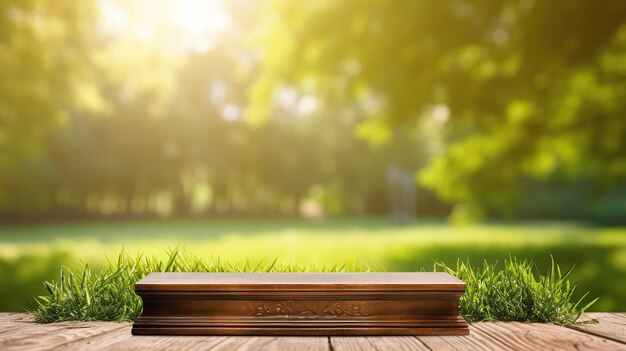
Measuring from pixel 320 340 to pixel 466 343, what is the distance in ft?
1.88

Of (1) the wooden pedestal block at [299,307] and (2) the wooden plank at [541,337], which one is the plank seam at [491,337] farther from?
(1) the wooden pedestal block at [299,307]

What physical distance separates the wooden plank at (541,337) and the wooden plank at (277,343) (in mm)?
727

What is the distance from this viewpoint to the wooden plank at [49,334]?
239cm

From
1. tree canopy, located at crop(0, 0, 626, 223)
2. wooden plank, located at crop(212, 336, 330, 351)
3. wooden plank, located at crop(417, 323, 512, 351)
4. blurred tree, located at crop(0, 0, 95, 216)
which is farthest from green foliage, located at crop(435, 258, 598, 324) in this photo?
blurred tree, located at crop(0, 0, 95, 216)

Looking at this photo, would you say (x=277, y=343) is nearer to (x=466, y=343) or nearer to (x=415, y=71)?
(x=466, y=343)

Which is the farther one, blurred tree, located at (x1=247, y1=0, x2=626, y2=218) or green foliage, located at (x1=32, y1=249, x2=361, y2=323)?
blurred tree, located at (x1=247, y1=0, x2=626, y2=218)

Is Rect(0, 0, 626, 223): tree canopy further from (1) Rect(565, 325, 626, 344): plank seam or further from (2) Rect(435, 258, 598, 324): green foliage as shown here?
(1) Rect(565, 325, 626, 344): plank seam

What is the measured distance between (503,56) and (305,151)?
25.3 m

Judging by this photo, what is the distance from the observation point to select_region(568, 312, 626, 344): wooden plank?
103 inches

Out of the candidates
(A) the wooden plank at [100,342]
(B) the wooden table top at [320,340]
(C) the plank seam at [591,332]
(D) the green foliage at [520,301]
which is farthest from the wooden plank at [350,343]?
(C) the plank seam at [591,332]

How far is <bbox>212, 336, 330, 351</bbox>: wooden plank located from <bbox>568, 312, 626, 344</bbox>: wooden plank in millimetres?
1168

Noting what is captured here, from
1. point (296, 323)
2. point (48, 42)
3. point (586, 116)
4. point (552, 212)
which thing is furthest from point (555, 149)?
point (552, 212)

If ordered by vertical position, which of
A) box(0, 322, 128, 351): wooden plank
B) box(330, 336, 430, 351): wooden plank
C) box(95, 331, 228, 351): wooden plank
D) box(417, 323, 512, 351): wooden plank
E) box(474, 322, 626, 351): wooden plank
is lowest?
box(474, 322, 626, 351): wooden plank

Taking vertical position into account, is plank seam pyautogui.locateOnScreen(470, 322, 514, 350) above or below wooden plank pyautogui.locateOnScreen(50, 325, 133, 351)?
below
